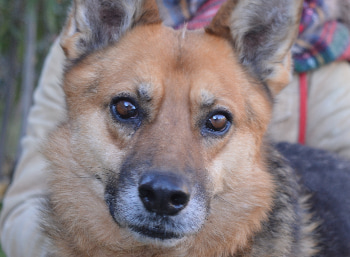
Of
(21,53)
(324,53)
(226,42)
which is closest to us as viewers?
(226,42)

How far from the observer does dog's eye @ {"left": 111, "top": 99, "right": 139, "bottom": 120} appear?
2.56m

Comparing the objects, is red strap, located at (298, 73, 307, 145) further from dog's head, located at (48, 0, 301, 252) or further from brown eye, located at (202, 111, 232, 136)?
brown eye, located at (202, 111, 232, 136)

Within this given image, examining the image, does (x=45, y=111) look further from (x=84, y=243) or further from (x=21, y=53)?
(x=21, y=53)

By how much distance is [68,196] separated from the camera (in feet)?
9.24

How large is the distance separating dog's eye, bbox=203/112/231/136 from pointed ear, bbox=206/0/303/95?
474mm

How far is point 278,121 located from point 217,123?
165cm

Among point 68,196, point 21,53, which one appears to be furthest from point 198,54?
point 21,53

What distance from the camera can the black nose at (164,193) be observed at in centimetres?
214

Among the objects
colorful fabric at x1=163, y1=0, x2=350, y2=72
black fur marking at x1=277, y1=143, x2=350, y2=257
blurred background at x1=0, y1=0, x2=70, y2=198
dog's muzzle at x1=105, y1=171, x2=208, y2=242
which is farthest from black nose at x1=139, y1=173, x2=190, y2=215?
blurred background at x1=0, y1=0, x2=70, y2=198

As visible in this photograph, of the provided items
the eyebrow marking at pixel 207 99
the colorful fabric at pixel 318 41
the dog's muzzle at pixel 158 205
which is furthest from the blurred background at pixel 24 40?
the dog's muzzle at pixel 158 205

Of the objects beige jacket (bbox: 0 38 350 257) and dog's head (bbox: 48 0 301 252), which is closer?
dog's head (bbox: 48 0 301 252)

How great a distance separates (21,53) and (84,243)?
5.31m

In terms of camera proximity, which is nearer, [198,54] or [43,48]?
[198,54]

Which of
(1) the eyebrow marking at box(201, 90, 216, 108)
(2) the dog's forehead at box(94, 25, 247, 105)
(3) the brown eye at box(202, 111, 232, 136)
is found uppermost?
(2) the dog's forehead at box(94, 25, 247, 105)
